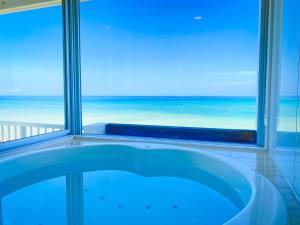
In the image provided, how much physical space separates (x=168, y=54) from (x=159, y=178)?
3468 mm

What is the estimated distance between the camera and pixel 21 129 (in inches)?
116

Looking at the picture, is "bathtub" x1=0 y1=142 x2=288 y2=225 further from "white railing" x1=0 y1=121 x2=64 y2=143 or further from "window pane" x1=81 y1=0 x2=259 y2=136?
"window pane" x1=81 y1=0 x2=259 y2=136

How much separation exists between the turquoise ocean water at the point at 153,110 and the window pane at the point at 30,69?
0.01 m

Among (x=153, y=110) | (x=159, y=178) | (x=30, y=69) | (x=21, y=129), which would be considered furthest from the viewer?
(x=153, y=110)

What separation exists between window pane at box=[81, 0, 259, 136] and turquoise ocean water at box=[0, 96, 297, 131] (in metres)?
0.04

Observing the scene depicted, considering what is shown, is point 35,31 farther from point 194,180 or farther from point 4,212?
point 194,180

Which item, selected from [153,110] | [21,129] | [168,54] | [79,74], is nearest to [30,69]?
[79,74]

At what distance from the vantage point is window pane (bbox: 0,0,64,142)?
9.16 feet

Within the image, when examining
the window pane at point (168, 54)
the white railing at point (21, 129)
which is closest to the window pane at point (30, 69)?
the white railing at point (21, 129)

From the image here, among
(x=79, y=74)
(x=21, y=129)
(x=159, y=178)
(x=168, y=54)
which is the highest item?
(x=168, y=54)

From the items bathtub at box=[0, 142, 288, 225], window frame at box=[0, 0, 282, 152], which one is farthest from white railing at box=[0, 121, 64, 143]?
bathtub at box=[0, 142, 288, 225]

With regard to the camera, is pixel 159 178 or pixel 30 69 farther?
pixel 30 69

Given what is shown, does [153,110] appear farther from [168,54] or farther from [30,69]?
[30,69]

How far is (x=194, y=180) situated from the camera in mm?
1993
